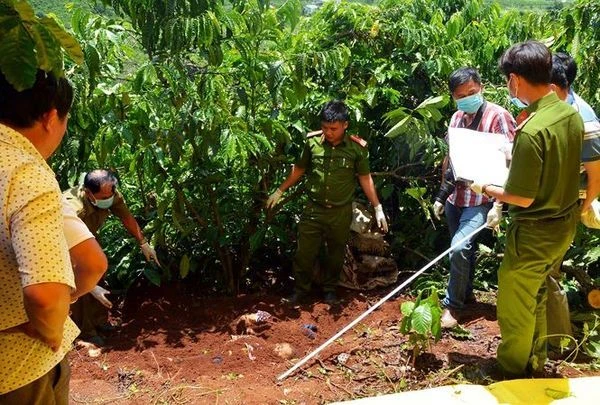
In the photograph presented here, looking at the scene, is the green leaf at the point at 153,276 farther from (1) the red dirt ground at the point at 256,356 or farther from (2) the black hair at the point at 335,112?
(2) the black hair at the point at 335,112

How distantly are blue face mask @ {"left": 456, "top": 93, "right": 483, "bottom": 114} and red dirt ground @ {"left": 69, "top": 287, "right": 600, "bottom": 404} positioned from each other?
1.27 metres

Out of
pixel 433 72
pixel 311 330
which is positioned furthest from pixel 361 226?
pixel 433 72

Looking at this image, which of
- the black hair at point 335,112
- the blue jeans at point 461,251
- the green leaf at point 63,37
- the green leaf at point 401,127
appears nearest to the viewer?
the green leaf at point 63,37

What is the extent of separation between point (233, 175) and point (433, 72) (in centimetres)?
159

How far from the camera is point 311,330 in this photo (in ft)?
12.0

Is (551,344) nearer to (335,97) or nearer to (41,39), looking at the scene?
(335,97)

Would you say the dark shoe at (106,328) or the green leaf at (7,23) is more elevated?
the green leaf at (7,23)

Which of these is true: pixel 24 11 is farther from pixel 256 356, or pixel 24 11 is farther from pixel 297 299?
pixel 297 299

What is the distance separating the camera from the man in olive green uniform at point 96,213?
3.21 metres

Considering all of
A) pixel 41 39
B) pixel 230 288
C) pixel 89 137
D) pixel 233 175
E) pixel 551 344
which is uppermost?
pixel 41 39

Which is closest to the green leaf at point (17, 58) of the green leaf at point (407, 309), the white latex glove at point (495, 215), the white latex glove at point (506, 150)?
the green leaf at point (407, 309)

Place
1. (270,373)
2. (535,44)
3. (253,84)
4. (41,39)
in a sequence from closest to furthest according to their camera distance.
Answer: (41,39) < (535,44) < (270,373) < (253,84)

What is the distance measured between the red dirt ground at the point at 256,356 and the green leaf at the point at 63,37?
6.37 feet

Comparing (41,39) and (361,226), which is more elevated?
(41,39)
